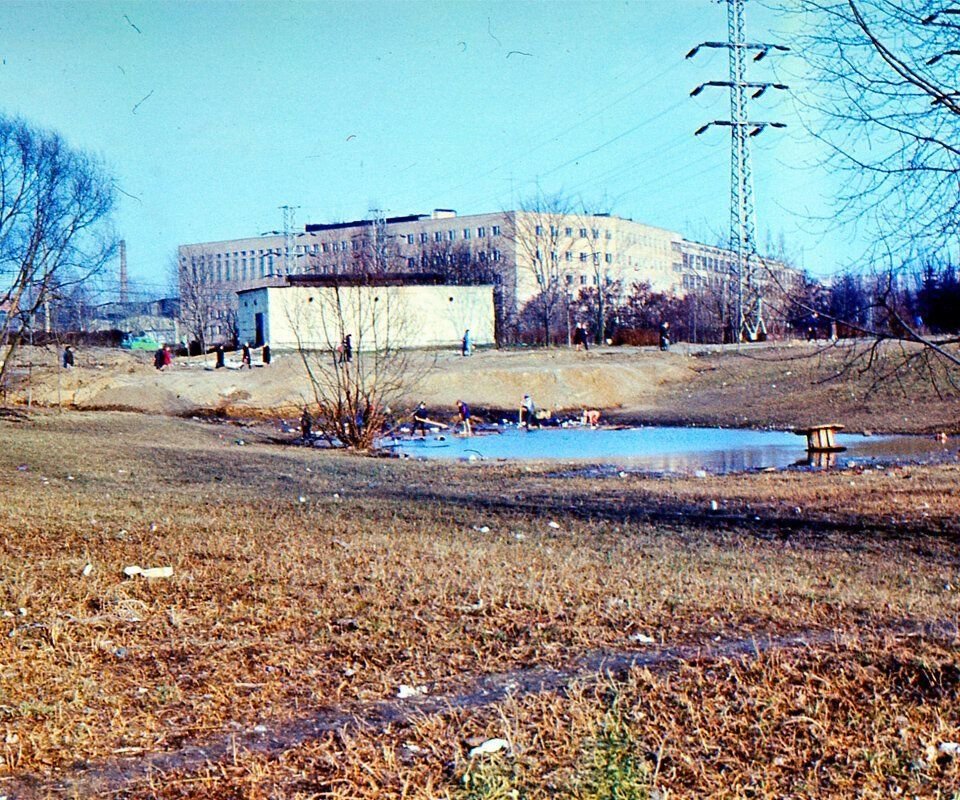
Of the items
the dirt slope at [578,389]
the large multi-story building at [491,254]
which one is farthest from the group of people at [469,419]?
the large multi-story building at [491,254]

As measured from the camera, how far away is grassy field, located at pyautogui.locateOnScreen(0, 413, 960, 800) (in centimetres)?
403

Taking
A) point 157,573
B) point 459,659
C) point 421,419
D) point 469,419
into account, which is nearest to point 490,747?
point 459,659

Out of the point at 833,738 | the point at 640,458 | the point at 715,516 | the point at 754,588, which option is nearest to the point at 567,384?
the point at 640,458

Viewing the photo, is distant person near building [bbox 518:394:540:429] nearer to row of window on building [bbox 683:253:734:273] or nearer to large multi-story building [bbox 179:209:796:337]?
large multi-story building [bbox 179:209:796:337]

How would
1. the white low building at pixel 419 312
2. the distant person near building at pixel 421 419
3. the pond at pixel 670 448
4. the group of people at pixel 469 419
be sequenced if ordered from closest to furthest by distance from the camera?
the pond at pixel 670 448 < the distant person near building at pixel 421 419 < the group of people at pixel 469 419 < the white low building at pixel 419 312

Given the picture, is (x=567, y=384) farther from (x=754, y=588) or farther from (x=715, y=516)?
(x=754, y=588)

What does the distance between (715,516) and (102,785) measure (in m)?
9.85

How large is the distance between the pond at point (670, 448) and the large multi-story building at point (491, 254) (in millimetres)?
42902

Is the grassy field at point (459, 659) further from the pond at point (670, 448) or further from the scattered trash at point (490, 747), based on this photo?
the pond at point (670, 448)

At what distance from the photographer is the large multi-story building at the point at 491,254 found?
273ft

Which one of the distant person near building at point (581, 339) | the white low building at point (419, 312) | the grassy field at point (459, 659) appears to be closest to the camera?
the grassy field at point (459, 659)

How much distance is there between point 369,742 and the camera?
168 inches

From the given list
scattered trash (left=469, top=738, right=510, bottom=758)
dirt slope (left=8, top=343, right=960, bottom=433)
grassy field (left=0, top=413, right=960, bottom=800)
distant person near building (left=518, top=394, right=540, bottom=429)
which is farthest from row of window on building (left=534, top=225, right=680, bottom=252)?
scattered trash (left=469, top=738, right=510, bottom=758)

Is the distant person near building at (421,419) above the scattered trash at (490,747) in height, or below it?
above
